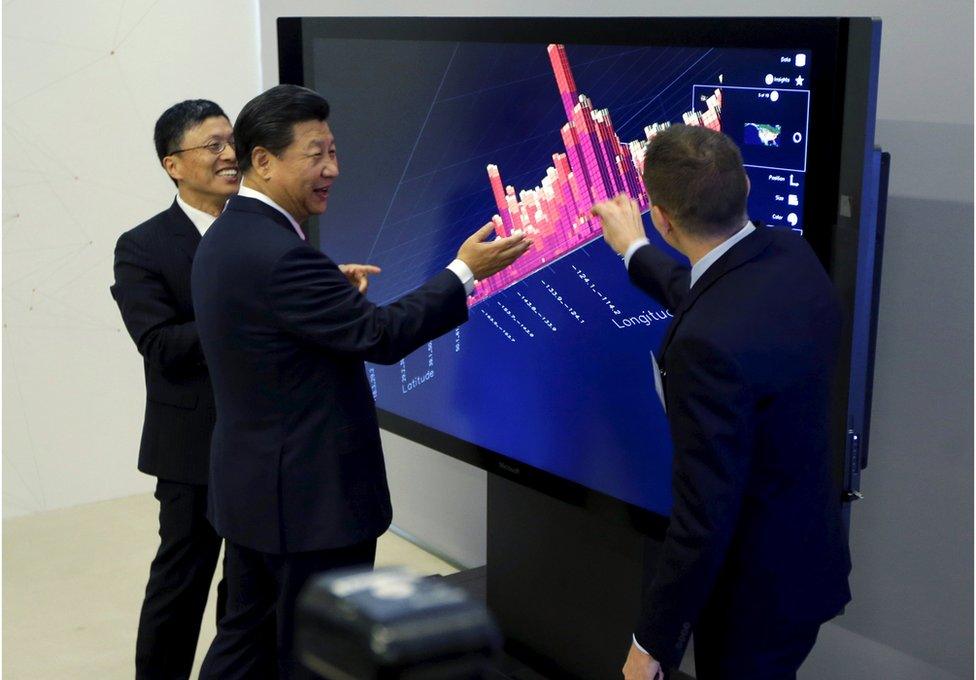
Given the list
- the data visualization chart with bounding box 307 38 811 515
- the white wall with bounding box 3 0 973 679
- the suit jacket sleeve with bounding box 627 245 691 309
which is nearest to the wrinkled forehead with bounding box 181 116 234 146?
the data visualization chart with bounding box 307 38 811 515

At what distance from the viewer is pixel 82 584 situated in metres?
4.25

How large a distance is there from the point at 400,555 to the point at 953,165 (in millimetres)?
2651

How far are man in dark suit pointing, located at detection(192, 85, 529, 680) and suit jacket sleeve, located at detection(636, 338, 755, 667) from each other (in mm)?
763

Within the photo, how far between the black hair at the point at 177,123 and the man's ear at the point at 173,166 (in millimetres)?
15

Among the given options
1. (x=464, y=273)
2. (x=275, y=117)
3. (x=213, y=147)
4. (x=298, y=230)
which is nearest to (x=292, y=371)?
(x=298, y=230)

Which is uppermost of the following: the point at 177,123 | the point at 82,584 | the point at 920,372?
the point at 177,123

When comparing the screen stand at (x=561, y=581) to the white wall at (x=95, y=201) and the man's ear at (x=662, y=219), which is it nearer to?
the white wall at (x=95, y=201)

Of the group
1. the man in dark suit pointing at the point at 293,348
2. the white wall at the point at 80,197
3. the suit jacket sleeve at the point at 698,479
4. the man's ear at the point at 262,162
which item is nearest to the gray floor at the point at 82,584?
the white wall at the point at 80,197

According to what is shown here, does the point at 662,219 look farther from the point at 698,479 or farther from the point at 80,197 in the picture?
the point at 80,197

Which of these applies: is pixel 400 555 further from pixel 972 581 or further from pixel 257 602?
pixel 972 581

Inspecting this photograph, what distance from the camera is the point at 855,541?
9.36ft

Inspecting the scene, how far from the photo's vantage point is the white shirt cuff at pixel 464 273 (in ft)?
8.70

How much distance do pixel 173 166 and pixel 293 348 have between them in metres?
0.88

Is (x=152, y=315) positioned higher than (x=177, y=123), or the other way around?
(x=177, y=123)
